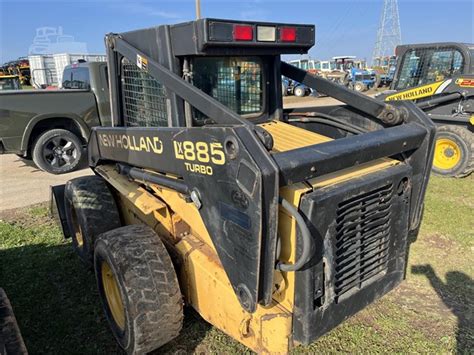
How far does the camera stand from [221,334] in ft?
9.59

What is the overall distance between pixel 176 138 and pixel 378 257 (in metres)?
1.37

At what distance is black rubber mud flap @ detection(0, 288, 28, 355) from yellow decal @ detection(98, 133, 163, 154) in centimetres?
121

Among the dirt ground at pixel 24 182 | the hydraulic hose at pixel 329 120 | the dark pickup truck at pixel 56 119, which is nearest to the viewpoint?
the hydraulic hose at pixel 329 120

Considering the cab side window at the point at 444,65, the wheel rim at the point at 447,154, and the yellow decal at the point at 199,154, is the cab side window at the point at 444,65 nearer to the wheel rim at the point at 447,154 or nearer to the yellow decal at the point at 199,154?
the wheel rim at the point at 447,154

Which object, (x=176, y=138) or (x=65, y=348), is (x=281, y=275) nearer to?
(x=176, y=138)

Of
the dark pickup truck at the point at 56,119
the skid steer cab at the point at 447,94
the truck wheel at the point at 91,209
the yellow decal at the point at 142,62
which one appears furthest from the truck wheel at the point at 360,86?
the yellow decal at the point at 142,62

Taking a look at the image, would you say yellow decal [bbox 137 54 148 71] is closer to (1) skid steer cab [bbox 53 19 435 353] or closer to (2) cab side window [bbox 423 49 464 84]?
(1) skid steer cab [bbox 53 19 435 353]

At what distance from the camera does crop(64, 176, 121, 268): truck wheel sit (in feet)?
11.0

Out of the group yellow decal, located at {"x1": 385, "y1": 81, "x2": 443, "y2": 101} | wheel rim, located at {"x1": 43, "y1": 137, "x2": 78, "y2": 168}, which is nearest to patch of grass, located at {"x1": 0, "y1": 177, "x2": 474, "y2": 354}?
wheel rim, located at {"x1": 43, "y1": 137, "x2": 78, "y2": 168}

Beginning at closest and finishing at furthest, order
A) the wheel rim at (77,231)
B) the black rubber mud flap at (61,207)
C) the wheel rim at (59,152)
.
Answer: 1. the wheel rim at (77,231)
2. the black rubber mud flap at (61,207)
3. the wheel rim at (59,152)

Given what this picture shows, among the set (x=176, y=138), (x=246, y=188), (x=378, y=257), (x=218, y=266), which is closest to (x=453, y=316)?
(x=378, y=257)

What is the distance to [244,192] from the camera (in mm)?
1790

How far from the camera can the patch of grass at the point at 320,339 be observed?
2844mm

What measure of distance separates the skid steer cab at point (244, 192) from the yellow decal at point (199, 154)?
0.01m
